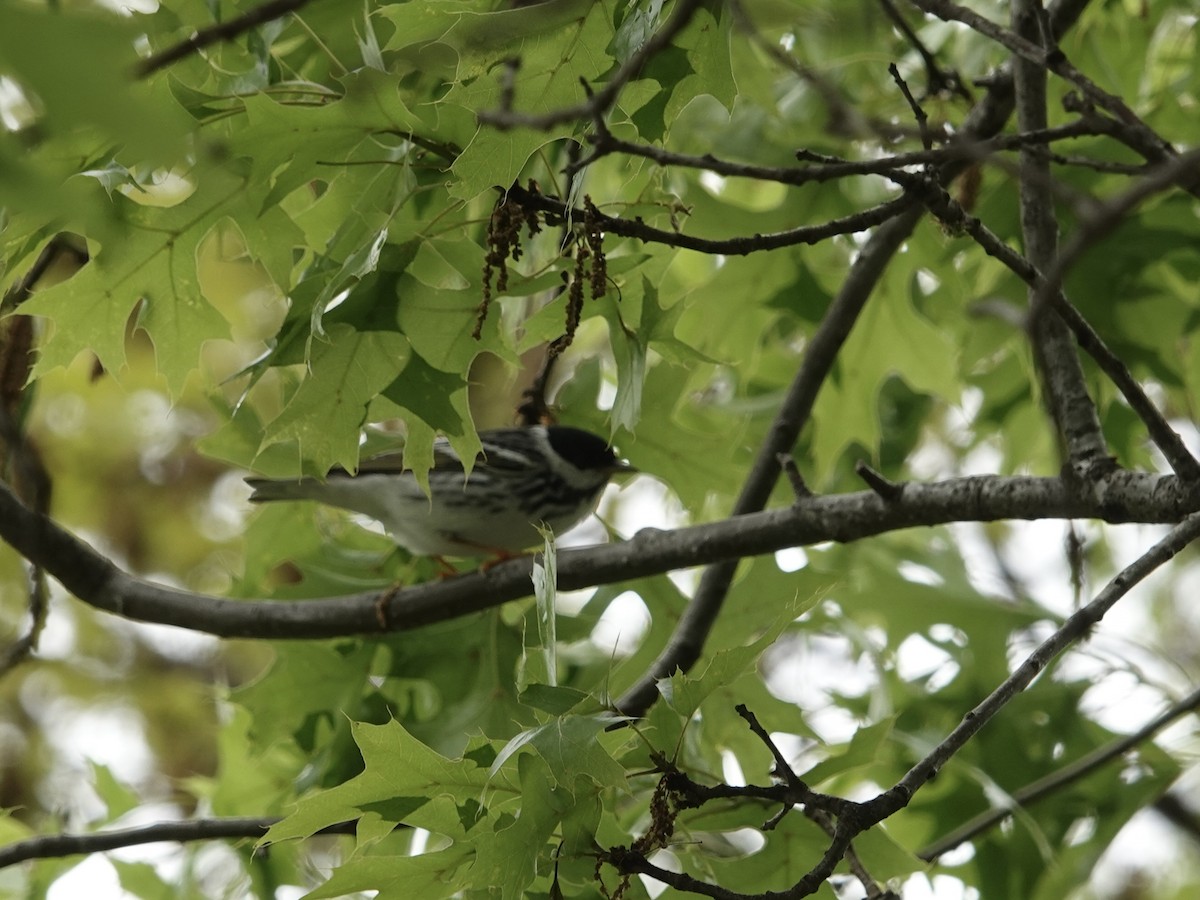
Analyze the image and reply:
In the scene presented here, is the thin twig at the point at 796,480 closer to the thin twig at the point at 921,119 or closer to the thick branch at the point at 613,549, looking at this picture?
the thick branch at the point at 613,549

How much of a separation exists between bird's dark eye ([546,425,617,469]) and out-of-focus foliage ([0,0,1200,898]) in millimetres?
395

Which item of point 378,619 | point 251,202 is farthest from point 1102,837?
point 251,202

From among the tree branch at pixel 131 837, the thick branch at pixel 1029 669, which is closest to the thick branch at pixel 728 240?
the thick branch at pixel 1029 669

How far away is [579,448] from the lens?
14.0 ft

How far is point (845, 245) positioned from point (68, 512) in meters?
3.93

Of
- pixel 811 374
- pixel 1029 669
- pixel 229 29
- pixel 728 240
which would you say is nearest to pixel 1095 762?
pixel 811 374

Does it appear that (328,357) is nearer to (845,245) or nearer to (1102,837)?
(845,245)

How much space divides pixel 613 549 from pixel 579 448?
59.2 inches

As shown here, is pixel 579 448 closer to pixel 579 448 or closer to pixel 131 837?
pixel 579 448

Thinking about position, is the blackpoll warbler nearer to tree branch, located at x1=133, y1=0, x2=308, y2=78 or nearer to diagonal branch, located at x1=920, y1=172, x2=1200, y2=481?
diagonal branch, located at x1=920, y1=172, x2=1200, y2=481

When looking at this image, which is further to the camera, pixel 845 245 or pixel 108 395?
pixel 108 395

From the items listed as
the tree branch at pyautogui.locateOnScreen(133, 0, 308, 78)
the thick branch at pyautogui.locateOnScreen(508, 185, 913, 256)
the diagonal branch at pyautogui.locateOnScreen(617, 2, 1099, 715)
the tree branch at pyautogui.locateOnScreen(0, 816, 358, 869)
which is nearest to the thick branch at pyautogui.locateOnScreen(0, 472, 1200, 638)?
the diagonal branch at pyautogui.locateOnScreen(617, 2, 1099, 715)

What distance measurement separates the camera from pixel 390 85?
6.61ft

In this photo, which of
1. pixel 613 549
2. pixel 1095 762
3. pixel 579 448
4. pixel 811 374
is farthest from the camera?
pixel 579 448
